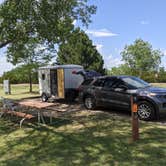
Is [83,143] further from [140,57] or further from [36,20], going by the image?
[140,57]

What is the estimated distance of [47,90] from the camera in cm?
1903

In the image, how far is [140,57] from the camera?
1871 inches

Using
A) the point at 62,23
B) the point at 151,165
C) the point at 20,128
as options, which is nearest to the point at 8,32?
the point at 62,23

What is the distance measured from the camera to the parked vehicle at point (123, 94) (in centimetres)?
1087

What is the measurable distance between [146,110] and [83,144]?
3.86 metres

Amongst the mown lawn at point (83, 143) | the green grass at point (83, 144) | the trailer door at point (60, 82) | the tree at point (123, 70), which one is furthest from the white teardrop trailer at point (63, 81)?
the tree at point (123, 70)

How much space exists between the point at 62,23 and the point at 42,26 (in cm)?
111

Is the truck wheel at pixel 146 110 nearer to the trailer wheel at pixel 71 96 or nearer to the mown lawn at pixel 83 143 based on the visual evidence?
the mown lawn at pixel 83 143

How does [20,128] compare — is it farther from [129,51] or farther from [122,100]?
[129,51]

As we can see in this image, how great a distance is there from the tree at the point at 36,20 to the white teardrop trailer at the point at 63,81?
3.69 meters

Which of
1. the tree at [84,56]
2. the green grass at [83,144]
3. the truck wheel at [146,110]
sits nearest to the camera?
the green grass at [83,144]

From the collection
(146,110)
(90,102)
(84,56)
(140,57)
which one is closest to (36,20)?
(90,102)

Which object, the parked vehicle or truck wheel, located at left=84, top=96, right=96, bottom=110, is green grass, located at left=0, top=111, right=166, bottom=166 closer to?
the parked vehicle

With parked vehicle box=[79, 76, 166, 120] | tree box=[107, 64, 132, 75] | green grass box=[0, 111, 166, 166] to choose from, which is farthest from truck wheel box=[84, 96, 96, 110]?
tree box=[107, 64, 132, 75]
